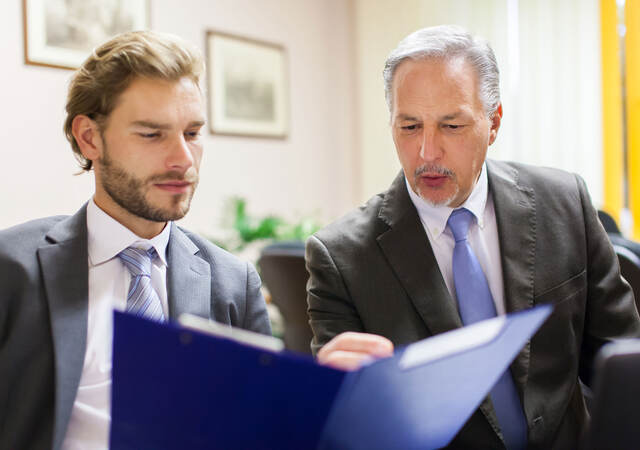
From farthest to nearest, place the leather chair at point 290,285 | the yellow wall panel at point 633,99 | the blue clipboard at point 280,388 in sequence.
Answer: the yellow wall panel at point 633,99
the leather chair at point 290,285
the blue clipboard at point 280,388

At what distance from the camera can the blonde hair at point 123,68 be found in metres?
1.25

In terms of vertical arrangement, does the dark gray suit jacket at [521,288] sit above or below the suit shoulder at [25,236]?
below

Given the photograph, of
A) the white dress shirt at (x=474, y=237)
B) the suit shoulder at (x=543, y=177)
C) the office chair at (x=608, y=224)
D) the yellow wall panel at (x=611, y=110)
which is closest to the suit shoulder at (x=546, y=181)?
the suit shoulder at (x=543, y=177)

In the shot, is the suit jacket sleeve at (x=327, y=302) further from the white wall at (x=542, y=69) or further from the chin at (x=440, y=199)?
the white wall at (x=542, y=69)

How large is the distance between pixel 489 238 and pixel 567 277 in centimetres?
19

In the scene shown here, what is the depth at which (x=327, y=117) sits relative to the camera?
15.0ft

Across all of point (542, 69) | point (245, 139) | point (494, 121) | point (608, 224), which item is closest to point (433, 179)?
point (494, 121)

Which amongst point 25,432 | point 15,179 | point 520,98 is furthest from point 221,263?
point 520,98

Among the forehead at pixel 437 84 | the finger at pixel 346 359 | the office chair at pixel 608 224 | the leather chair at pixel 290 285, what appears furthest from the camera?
the leather chair at pixel 290 285

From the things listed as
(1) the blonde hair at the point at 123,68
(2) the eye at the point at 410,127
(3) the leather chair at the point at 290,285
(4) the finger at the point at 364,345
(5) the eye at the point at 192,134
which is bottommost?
(3) the leather chair at the point at 290,285

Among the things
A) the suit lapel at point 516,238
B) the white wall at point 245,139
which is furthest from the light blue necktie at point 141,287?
the white wall at point 245,139

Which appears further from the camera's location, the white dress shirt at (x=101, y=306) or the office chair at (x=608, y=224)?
the office chair at (x=608, y=224)

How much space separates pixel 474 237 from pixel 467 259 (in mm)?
95

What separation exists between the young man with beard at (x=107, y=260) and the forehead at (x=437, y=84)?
453mm
